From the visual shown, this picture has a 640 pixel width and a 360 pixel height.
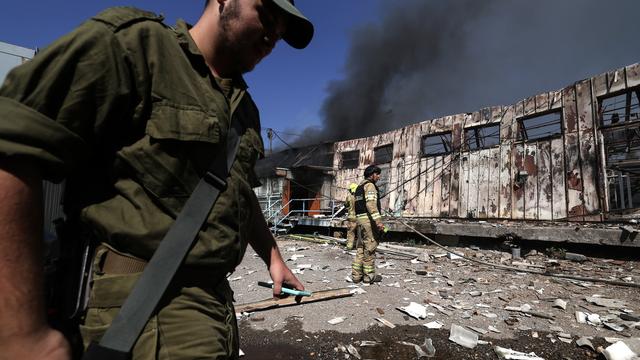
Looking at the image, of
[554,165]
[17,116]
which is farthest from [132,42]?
[554,165]

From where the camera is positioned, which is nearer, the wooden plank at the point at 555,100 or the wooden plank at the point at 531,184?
the wooden plank at the point at 555,100

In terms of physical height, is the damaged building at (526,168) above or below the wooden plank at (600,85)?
below

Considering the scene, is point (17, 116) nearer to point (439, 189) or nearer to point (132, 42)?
point (132, 42)

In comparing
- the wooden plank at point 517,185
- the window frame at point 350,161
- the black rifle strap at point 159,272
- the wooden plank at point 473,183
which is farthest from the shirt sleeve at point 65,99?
the window frame at point 350,161

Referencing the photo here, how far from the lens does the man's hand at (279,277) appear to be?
154cm

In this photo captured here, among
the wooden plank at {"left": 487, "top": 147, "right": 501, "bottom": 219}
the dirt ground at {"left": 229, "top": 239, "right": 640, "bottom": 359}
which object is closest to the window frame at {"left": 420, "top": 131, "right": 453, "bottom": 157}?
the wooden plank at {"left": 487, "top": 147, "right": 501, "bottom": 219}

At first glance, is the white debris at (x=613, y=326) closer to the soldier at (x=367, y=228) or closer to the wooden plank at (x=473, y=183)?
the soldier at (x=367, y=228)

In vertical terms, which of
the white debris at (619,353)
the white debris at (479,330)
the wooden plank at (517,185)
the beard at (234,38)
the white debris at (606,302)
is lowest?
the white debris at (479,330)

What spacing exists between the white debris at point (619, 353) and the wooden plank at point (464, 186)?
28.8 feet

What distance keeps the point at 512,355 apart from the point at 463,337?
52cm

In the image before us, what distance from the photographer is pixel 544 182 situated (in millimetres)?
10094

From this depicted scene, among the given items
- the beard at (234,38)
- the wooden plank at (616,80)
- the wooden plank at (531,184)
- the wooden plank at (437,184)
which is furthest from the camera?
the wooden plank at (437,184)

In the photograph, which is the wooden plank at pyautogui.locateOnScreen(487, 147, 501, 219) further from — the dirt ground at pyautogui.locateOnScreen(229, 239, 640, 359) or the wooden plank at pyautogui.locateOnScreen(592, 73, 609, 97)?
the dirt ground at pyautogui.locateOnScreen(229, 239, 640, 359)

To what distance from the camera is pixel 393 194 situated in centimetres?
1446
